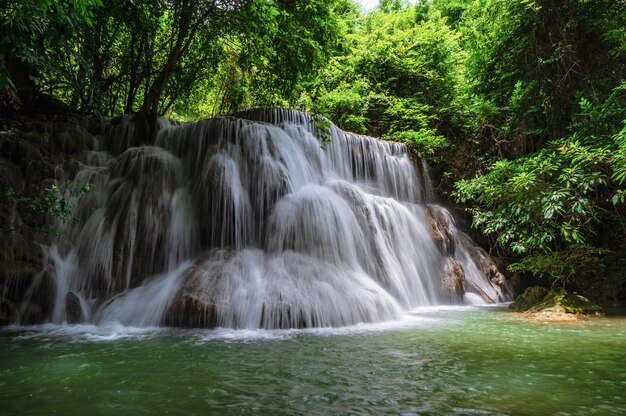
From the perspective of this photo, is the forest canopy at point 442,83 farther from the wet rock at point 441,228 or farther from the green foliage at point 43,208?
the green foliage at point 43,208

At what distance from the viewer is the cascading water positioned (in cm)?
636

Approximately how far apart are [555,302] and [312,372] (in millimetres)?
6071

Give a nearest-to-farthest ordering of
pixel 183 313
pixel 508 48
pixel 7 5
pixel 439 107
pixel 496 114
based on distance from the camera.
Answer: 1. pixel 7 5
2. pixel 183 313
3. pixel 508 48
4. pixel 496 114
5. pixel 439 107

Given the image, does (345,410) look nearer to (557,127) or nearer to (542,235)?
(542,235)

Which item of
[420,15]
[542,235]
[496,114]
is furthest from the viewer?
[420,15]

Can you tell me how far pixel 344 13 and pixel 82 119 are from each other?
15.1m

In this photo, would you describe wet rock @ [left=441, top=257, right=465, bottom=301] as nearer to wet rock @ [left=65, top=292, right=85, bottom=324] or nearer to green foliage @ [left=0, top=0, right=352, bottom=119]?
green foliage @ [left=0, top=0, right=352, bottom=119]

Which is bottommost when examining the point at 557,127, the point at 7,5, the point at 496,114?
the point at 7,5

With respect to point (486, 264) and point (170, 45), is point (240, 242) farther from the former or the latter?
point (486, 264)

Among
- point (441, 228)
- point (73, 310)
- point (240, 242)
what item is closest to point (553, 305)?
point (441, 228)

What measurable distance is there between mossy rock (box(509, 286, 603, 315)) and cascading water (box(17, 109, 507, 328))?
1916mm

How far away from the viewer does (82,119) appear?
1011cm

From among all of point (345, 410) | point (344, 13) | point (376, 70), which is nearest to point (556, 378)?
point (345, 410)

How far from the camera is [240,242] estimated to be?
7.91 meters
